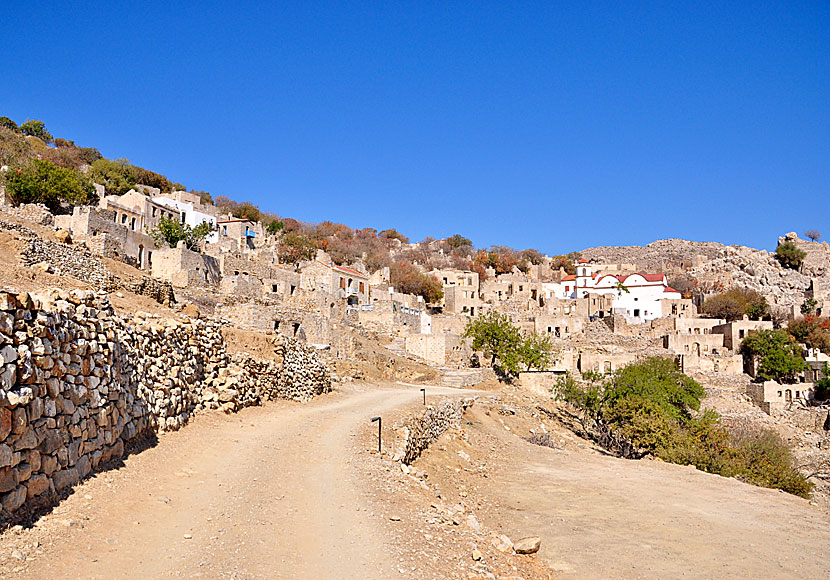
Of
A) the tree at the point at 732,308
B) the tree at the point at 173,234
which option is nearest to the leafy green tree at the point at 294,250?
the tree at the point at 173,234

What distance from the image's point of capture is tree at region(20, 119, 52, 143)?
66.3m

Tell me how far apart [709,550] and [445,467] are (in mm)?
5875

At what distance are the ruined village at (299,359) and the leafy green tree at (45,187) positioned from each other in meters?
0.77

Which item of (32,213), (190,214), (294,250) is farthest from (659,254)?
(32,213)

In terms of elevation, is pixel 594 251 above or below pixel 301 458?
above

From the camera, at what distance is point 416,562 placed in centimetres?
616

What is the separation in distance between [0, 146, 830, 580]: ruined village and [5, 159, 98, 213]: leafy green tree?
770 mm

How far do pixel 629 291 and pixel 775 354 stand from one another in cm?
2303

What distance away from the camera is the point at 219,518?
6508 mm

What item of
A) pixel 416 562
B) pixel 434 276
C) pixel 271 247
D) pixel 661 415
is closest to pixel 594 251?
pixel 434 276

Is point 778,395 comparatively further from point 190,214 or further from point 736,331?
point 190,214

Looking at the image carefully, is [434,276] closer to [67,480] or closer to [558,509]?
[558,509]

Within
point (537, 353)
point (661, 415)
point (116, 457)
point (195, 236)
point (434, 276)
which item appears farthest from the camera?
point (434, 276)

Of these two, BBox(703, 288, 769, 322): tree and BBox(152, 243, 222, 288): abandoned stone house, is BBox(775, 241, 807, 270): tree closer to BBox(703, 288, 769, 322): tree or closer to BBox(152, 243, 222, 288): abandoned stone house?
BBox(703, 288, 769, 322): tree
